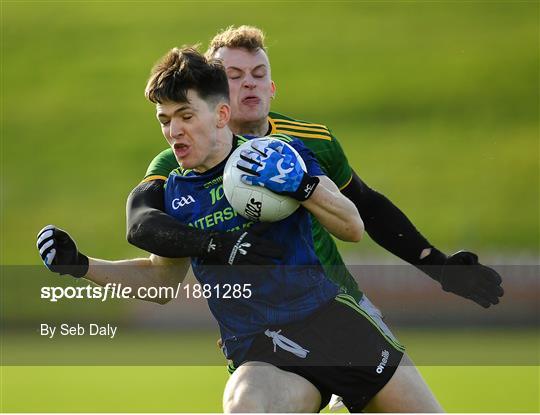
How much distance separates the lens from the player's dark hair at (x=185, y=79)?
4.34 m

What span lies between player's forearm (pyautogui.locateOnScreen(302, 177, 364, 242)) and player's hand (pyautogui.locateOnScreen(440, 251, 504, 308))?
992 mm

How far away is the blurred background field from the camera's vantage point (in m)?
24.6

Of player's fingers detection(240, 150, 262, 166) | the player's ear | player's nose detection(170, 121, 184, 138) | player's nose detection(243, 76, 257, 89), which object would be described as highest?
player's nose detection(243, 76, 257, 89)

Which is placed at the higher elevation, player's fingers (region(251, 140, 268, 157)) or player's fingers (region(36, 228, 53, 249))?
player's fingers (region(251, 140, 268, 157))

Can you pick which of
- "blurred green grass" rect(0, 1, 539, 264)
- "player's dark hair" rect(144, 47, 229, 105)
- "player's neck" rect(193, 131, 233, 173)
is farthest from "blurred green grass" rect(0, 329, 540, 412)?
"blurred green grass" rect(0, 1, 539, 264)

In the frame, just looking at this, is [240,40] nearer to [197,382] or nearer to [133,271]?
[133,271]

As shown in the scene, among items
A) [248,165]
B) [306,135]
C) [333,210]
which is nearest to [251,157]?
[248,165]

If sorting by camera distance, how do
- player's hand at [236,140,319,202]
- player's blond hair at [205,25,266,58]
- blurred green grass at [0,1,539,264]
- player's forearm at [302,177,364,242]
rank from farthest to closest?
blurred green grass at [0,1,539,264] < player's blond hair at [205,25,266,58] < player's forearm at [302,177,364,242] < player's hand at [236,140,319,202]

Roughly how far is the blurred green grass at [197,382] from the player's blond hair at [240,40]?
432 centimetres

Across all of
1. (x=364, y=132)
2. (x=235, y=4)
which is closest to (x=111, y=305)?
(x=364, y=132)

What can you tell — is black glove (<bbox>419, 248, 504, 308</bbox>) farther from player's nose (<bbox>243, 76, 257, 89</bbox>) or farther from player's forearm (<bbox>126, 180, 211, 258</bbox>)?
player's forearm (<bbox>126, 180, 211, 258</bbox>)

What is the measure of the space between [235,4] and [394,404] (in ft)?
100

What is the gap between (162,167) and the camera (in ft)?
16.1

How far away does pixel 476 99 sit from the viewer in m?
29.5
